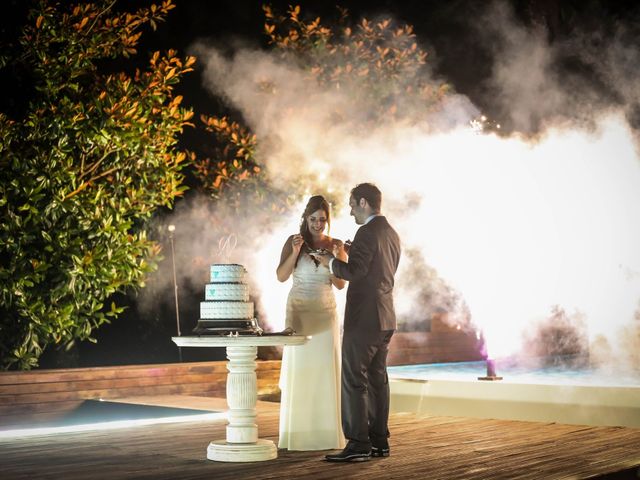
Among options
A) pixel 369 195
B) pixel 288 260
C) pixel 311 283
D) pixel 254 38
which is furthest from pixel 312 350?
pixel 254 38

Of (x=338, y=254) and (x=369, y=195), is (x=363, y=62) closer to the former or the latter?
(x=338, y=254)

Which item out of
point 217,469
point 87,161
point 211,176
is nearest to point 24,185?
point 87,161

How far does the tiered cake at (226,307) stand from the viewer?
5.34 m

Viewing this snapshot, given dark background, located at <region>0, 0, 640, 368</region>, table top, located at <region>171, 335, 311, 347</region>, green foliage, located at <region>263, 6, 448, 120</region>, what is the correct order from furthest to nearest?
green foliage, located at <region>263, 6, 448, 120</region>
dark background, located at <region>0, 0, 640, 368</region>
table top, located at <region>171, 335, 311, 347</region>

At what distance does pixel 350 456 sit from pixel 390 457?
30cm

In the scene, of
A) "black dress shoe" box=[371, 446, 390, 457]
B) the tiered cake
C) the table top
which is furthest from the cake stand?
"black dress shoe" box=[371, 446, 390, 457]

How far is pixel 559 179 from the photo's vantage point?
10492 mm

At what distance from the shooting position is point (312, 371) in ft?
18.9

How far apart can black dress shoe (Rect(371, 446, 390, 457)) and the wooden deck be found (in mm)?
63

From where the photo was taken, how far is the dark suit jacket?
5.32 meters

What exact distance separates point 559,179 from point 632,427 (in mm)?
4267

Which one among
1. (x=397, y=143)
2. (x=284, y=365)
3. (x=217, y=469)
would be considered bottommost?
(x=217, y=469)

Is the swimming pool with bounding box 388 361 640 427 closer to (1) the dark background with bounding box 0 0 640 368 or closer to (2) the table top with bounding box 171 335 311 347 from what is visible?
(2) the table top with bounding box 171 335 311 347

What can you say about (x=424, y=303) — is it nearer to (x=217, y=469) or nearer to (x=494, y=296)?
(x=494, y=296)
